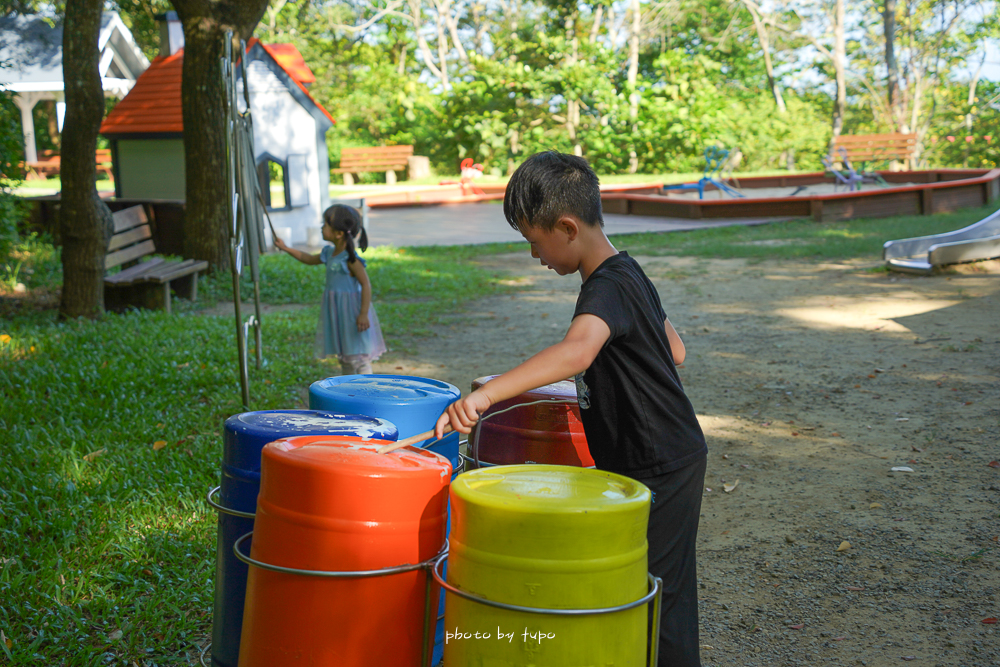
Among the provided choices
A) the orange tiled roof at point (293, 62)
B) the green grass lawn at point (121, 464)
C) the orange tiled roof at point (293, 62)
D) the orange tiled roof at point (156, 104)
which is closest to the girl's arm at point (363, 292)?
the green grass lawn at point (121, 464)

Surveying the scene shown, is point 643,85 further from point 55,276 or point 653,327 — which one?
point 653,327

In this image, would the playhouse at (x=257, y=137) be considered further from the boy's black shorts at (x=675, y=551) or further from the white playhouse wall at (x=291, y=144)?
the boy's black shorts at (x=675, y=551)

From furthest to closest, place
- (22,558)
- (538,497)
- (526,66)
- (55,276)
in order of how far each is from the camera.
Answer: (526,66) < (55,276) < (22,558) < (538,497)

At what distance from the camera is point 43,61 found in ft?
94.3

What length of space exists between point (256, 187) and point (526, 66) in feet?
78.1

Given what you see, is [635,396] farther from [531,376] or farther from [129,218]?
[129,218]

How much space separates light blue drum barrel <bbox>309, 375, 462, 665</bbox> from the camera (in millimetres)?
2250

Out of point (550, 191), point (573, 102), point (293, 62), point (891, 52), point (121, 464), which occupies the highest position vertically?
point (891, 52)

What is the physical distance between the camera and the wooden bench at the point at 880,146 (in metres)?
23.1

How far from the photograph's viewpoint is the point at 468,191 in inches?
895

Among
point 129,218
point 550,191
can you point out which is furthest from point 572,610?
point 129,218

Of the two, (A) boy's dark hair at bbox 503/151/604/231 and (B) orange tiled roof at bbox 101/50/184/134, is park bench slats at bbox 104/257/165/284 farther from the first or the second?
(A) boy's dark hair at bbox 503/151/604/231

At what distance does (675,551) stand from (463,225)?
14836 mm

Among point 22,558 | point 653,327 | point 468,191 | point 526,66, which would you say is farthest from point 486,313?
point 526,66
